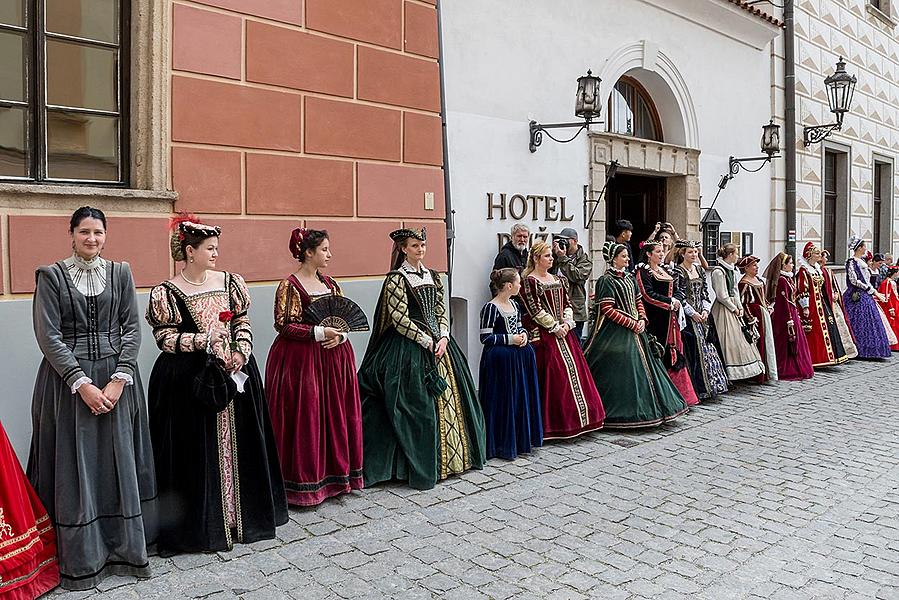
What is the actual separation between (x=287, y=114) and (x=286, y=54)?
1.37ft

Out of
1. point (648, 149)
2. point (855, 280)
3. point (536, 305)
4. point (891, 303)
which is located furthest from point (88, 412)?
point (891, 303)

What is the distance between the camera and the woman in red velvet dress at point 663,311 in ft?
24.5

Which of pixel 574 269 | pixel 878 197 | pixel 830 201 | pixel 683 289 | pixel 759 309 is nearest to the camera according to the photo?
pixel 683 289

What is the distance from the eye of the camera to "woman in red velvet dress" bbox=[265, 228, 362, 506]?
191 inches

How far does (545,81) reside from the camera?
861cm

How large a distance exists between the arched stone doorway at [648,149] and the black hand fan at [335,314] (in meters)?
4.96

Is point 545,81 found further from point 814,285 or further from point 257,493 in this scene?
point 257,493

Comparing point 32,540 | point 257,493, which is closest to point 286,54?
point 257,493

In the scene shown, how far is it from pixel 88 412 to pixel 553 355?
3.68 m

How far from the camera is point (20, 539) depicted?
140 inches

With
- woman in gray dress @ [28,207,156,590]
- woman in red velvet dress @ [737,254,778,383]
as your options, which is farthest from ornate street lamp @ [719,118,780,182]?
woman in gray dress @ [28,207,156,590]

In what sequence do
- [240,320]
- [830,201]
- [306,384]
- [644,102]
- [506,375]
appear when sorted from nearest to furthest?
1. [240,320]
2. [306,384]
3. [506,375]
4. [644,102]
5. [830,201]

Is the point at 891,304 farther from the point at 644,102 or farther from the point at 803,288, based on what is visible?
the point at 644,102

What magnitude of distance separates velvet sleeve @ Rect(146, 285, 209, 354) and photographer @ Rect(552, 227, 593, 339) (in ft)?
15.2
